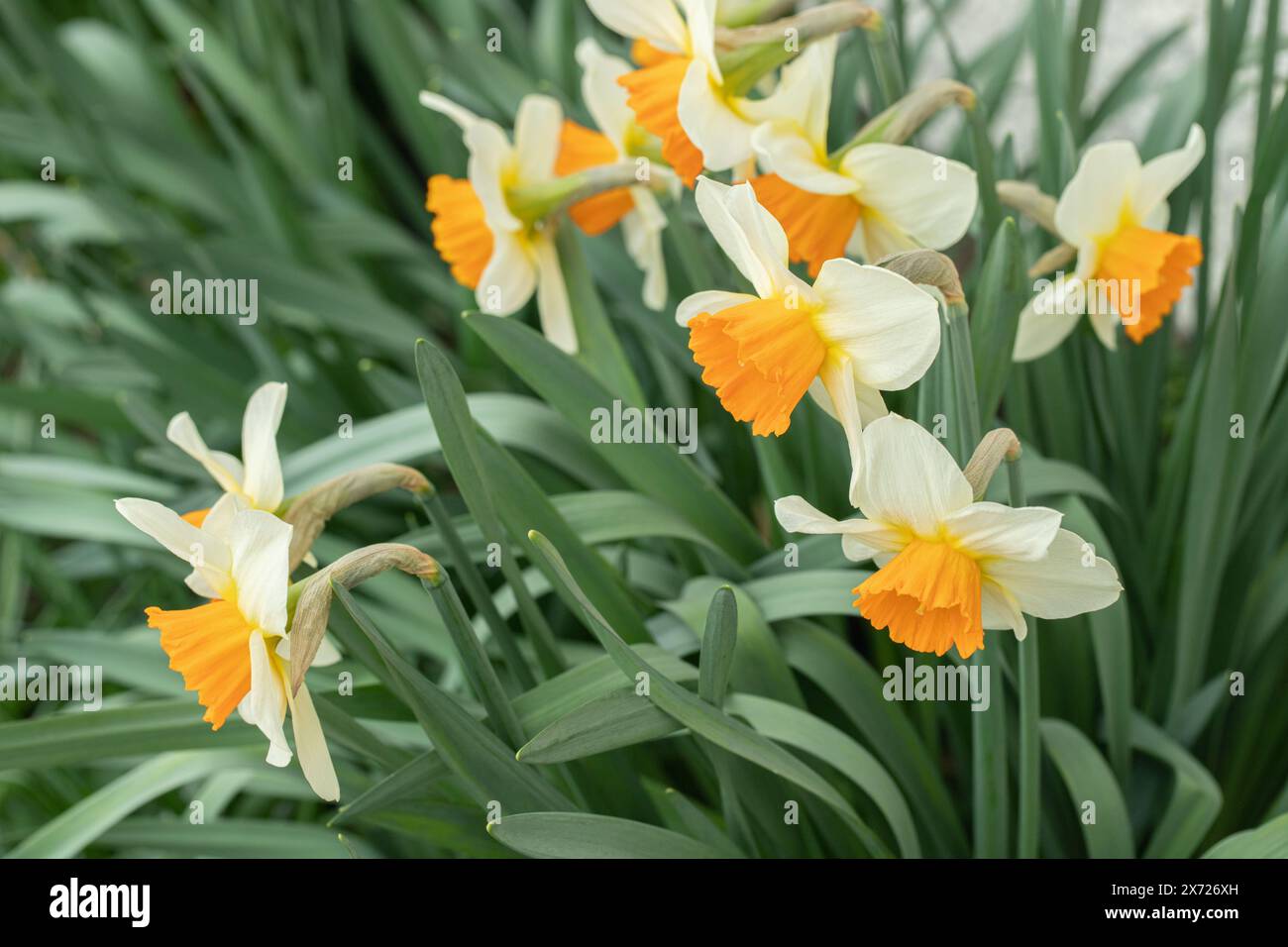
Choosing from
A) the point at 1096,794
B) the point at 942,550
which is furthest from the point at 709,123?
the point at 1096,794

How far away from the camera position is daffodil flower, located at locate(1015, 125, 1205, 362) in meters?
0.93

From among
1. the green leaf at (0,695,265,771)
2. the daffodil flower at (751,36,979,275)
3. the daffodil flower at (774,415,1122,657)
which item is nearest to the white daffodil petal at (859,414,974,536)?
the daffodil flower at (774,415,1122,657)

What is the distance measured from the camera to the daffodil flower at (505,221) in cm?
105

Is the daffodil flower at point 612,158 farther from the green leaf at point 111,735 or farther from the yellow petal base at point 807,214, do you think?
the green leaf at point 111,735

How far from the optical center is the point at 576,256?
114cm

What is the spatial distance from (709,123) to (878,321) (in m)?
0.26

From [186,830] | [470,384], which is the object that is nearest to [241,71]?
[470,384]

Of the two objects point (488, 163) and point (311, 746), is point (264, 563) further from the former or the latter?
point (488, 163)

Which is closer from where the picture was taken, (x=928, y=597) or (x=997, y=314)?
(x=928, y=597)

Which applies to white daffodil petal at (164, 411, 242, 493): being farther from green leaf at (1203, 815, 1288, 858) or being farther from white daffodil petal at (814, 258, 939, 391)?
green leaf at (1203, 815, 1288, 858)

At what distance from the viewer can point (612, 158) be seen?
114 centimetres

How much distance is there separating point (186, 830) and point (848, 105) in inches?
42.3

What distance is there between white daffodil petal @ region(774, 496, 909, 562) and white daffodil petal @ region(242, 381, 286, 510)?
354 millimetres

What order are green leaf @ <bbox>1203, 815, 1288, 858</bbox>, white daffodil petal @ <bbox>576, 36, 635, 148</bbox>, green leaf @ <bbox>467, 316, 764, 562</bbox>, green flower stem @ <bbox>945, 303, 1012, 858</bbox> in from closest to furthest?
1. green flower stem @ <bbox>945, 303, 1012, 858</bbox>
2. green leaf @ <bbox>1203, 815, 1288, 858</bbox>
3. green leaf @ <bbox>467, 316, 764, 562</bbox>
4. white daffodil petal @ <bbox>576, 36, 635, 148</bbox>
